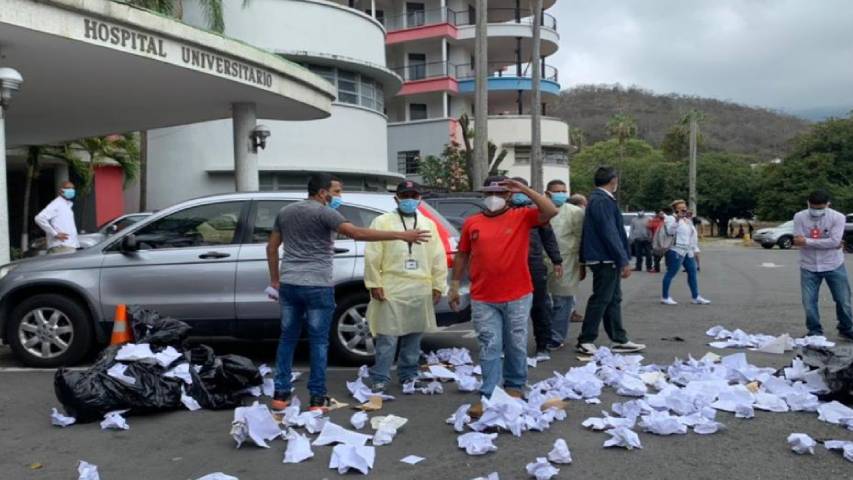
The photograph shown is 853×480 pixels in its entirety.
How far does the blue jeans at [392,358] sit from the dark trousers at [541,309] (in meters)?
1.61

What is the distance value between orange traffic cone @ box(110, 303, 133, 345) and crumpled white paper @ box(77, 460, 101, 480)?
1.82 metres

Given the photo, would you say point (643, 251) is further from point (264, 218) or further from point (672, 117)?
point (672, 117)

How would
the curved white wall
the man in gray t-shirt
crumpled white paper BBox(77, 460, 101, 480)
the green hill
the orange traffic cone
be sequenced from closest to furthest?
crumpled white paper BBox(77, 460, 101, 480)
the man in gray t-shirt
the orange traffic cone
the curved white wall
the green hill

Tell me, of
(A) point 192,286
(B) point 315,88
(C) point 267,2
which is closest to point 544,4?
(C) point 267,2

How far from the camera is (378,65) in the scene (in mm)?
24953

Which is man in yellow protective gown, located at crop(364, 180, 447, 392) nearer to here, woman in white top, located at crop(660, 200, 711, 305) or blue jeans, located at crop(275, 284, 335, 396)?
blue jeans, located at crop(275, 284, 335, 396)

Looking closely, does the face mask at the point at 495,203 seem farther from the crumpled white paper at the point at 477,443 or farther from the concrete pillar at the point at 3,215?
the concrete pillar at the point at 3,215

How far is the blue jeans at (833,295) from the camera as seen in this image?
311 inches

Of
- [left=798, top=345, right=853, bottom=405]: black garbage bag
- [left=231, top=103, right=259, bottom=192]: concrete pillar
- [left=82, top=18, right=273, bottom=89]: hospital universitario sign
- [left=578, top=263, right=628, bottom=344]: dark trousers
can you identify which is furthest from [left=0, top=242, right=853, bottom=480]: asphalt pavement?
[left=231, top=103, right=259, bottom=192]: concrete pillar

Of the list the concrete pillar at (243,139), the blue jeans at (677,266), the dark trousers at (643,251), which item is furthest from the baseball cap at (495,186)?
the dark trousers at (643,251)

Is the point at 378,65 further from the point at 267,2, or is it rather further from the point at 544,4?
the point at 544,4

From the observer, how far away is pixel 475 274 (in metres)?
5.31

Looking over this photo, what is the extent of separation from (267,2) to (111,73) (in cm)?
1348

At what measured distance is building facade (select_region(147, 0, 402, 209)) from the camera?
2227 cm
